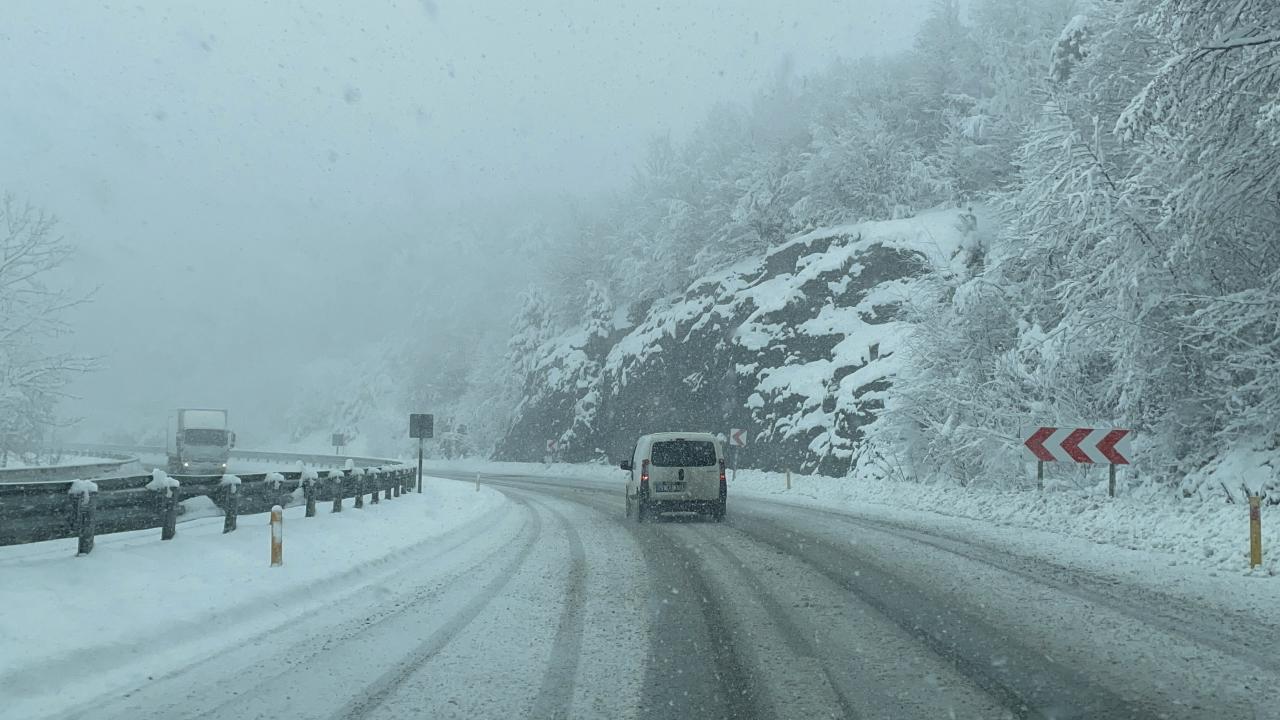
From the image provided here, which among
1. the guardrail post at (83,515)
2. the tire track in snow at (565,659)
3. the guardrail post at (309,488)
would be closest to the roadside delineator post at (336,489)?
the guardrail post at (309,488)

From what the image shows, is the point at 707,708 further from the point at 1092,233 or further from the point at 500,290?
the point at 500,290

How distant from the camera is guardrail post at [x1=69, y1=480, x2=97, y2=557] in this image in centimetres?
882

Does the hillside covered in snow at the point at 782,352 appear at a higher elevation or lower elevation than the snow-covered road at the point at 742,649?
higher

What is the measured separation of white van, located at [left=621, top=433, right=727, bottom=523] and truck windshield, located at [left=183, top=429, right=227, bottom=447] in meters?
27.4

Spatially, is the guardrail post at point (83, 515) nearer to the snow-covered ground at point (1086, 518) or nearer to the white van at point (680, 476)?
the white van at point (680, 476)

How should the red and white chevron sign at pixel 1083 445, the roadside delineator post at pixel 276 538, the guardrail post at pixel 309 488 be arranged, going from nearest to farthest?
the roadside delineator post at pixel 276 538
the red and white chevron sign at pixel 1083 445
the guardrail post at pixel 309 488

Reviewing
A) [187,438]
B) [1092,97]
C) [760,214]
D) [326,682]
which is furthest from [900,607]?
[760,214]

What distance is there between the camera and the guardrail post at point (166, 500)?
34.3ft

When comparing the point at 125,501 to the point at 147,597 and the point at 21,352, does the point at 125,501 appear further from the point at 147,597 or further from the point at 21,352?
the point at 21,352

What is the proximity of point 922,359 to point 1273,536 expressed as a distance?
14.4 meters

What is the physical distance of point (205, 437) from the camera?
1474 inches

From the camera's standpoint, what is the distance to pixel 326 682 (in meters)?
5.53

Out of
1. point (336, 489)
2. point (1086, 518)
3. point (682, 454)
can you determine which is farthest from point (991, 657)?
point (336, 489)

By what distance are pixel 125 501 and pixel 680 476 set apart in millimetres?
10131
